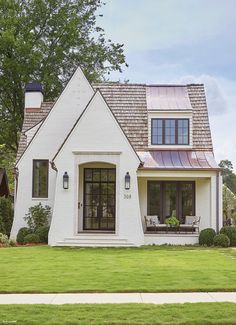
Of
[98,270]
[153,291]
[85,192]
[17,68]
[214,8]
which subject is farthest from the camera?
[17,68]

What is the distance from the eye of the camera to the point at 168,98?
27.0 m

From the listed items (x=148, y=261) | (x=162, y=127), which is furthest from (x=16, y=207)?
(x=148, y=261)

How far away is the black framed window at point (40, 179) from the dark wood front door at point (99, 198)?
211 cm

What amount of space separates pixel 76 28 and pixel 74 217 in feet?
62.8

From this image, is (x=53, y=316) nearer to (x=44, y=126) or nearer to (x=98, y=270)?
(x=98, y=270)

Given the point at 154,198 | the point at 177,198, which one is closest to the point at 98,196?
the point at 154,198

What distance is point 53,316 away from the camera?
8.71m

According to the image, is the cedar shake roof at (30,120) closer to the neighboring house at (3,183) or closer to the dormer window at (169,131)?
the dormer window at (169,131)

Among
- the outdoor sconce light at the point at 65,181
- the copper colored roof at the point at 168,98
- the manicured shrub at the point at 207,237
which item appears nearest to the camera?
the outdoor sconce light at the point at 65,181

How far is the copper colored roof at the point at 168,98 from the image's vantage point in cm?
2606

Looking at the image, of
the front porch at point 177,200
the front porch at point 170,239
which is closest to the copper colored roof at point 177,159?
the front porch at point 177,200

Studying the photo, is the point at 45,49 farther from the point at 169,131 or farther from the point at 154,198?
the point at 154,198

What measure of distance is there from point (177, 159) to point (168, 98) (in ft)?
12.6

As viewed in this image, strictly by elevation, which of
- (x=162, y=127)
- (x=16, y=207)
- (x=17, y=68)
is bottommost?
(x=16, y=207)
